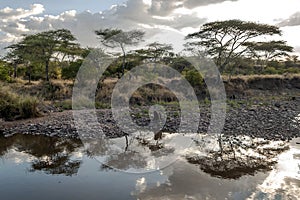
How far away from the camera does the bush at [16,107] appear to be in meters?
9.90

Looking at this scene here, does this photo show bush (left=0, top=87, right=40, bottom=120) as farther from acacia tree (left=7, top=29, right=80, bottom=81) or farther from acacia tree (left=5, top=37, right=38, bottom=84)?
acacia tree (left=5, top=37, right=38, bottom=84)

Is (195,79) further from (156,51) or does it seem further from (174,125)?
(174,125)

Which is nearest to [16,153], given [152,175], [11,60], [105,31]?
[152,175]

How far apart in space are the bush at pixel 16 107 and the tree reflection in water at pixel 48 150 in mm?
2004

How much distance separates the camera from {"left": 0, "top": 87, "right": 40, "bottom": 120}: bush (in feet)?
32.5

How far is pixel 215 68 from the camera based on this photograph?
2084 cm

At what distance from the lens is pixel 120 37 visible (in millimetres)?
19938

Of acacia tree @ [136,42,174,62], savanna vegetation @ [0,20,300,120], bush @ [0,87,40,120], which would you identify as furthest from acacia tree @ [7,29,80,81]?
bush @ [0,87,40,120]

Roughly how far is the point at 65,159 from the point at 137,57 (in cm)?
1637

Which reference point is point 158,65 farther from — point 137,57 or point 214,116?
point 214,116

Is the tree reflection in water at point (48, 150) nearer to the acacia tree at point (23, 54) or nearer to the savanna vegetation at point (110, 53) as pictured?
the savanna vegetation at point (110, 53)

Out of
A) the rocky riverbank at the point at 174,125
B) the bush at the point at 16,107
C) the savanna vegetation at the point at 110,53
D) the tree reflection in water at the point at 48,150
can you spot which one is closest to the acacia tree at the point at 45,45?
the savanna vegetation at the point at 110,53

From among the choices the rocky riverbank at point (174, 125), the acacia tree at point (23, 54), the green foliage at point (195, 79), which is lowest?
the rocky riverbank at point (174, 125)

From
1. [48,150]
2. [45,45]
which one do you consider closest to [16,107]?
[48,150]
